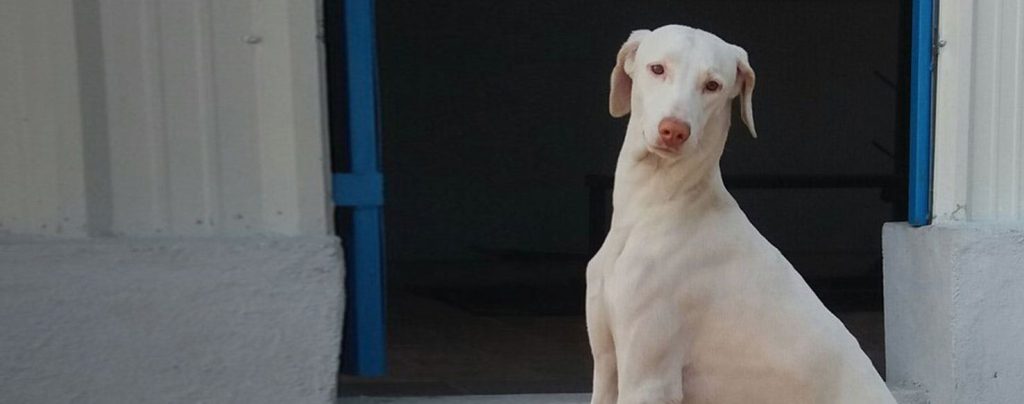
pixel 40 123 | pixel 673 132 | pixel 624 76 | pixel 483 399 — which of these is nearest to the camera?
pixel 673 132

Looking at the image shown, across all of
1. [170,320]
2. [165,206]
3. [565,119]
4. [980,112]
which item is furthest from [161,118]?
[565,119]

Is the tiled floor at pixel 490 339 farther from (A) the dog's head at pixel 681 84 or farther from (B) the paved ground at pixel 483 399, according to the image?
(A) the dog's head at pixel 681 84

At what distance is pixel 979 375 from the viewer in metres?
3.72

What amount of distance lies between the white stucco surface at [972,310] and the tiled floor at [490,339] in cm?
105

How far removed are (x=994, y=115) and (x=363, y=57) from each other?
2205mm

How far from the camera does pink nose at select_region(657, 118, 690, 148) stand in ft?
5.99

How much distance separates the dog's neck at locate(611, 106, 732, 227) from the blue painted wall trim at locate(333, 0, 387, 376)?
168 centimetres

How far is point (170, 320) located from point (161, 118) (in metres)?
0.67

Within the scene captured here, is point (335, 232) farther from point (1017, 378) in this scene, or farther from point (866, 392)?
point (1017, 378)

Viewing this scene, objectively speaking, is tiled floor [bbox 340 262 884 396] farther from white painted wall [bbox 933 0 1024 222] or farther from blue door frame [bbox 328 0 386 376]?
white painted wall [bbox 933 0 1024 222]

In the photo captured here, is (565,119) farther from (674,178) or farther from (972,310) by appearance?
(674,178)

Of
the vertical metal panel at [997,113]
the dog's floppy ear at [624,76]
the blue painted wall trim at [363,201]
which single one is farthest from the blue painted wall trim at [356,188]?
the vertical metal panel at [997,113]

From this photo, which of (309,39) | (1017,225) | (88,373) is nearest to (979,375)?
(1017,225)

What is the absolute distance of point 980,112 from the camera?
371 cm
